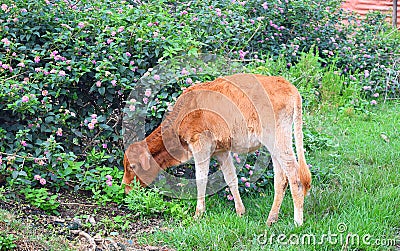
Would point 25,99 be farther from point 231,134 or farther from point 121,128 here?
point 231,134

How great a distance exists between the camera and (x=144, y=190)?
5.87 metres

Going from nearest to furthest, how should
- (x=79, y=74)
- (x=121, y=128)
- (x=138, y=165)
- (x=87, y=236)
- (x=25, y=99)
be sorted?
1. (x=87, y=236)
2. (x=25, y=99)
3. (x=138, y=165)
4. (x=79, y=74)
5. (x=121, y=128)

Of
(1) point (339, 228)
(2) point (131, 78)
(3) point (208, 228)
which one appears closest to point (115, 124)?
(2) point (131, 78)

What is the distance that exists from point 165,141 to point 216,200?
0.89m

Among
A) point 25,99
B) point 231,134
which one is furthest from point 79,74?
point 231,134

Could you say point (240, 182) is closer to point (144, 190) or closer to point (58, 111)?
point (144, 190)

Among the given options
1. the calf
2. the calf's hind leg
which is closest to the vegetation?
the calf's hind leg

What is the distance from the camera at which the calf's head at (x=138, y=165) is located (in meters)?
5.80

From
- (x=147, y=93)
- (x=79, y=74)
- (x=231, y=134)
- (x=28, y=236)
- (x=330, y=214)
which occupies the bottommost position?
(x=330, y=214)

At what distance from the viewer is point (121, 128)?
21.4 feet

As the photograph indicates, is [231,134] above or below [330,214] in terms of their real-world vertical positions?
above

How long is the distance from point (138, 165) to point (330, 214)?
1937 millimetres

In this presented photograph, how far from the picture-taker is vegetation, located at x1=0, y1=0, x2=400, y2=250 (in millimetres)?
5457

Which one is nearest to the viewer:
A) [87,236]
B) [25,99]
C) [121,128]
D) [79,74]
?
[87,236]
